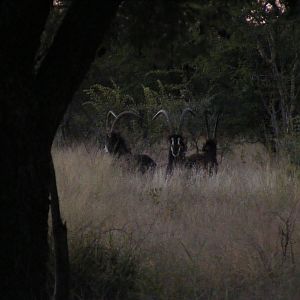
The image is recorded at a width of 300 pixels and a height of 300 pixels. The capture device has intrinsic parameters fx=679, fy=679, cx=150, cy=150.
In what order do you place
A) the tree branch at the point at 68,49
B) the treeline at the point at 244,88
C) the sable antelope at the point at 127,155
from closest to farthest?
the tree branch at the point at 68,49
the sable antelope at the point at 127,155
the treeline at the point at 244,88

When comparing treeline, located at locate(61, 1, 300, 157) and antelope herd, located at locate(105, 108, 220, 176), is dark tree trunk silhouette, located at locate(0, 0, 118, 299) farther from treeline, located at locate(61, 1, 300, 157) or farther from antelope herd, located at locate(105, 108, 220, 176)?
antelope herd, located at locate(105, 108, 220, 176)

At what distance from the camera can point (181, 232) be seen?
8.62 m

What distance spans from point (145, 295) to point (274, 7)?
8.92 meters

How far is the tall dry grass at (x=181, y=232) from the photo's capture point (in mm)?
6359

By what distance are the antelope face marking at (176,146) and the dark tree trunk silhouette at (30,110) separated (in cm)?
979

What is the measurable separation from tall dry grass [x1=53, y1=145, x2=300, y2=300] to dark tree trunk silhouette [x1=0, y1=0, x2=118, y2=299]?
1.53m

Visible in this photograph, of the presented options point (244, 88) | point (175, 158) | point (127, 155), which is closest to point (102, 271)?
point (175, 158)

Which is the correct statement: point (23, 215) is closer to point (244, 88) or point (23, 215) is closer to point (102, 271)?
point (102, 271)

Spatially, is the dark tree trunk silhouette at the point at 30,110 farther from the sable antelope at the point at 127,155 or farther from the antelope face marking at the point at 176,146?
the antelope face marking at the point at 176,146

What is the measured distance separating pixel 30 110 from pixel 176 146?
33.8 ft

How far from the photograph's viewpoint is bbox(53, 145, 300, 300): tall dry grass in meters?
6.36

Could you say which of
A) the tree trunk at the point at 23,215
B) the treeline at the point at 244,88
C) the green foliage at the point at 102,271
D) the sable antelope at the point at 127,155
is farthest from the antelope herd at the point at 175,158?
the tree trunk at the point at 23,215

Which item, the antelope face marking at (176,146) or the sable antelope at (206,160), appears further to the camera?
the antelope face marking at (176,146)

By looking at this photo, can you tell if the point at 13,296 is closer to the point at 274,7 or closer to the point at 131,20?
the point at 131,20
